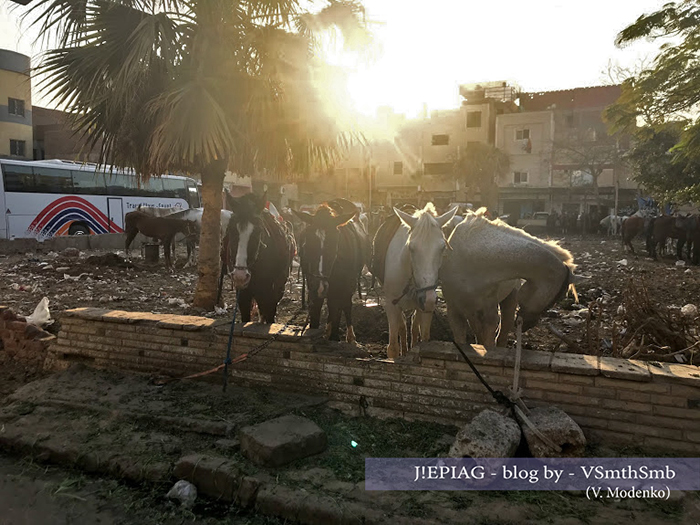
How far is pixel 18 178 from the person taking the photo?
16984mm

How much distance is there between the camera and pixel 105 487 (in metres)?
3.14

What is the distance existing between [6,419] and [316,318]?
297cm

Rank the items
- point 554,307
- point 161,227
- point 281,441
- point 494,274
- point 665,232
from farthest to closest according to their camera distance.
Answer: point 665,232 → point 161,227 → point 554,307 → point 494,274 → point 281,441

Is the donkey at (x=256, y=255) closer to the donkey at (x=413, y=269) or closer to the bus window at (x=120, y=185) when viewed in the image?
the donkey at (x=413, y=269)

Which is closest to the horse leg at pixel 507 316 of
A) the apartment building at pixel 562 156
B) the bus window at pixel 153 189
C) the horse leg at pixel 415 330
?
the horse leg at pixel 415 330

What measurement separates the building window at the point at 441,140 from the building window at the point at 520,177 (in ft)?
24.0

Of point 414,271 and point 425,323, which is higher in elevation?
point 414,271

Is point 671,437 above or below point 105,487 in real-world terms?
above

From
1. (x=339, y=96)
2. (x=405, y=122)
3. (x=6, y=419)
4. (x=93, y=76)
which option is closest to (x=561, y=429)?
(x=6, y=419)

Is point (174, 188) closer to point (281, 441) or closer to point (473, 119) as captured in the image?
point (281, 441)

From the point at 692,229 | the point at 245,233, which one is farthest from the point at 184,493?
the point at 692,229

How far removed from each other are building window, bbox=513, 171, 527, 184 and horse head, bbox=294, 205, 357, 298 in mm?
39240

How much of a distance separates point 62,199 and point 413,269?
18711 millimetres

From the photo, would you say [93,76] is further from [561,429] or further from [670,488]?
[670,488]
